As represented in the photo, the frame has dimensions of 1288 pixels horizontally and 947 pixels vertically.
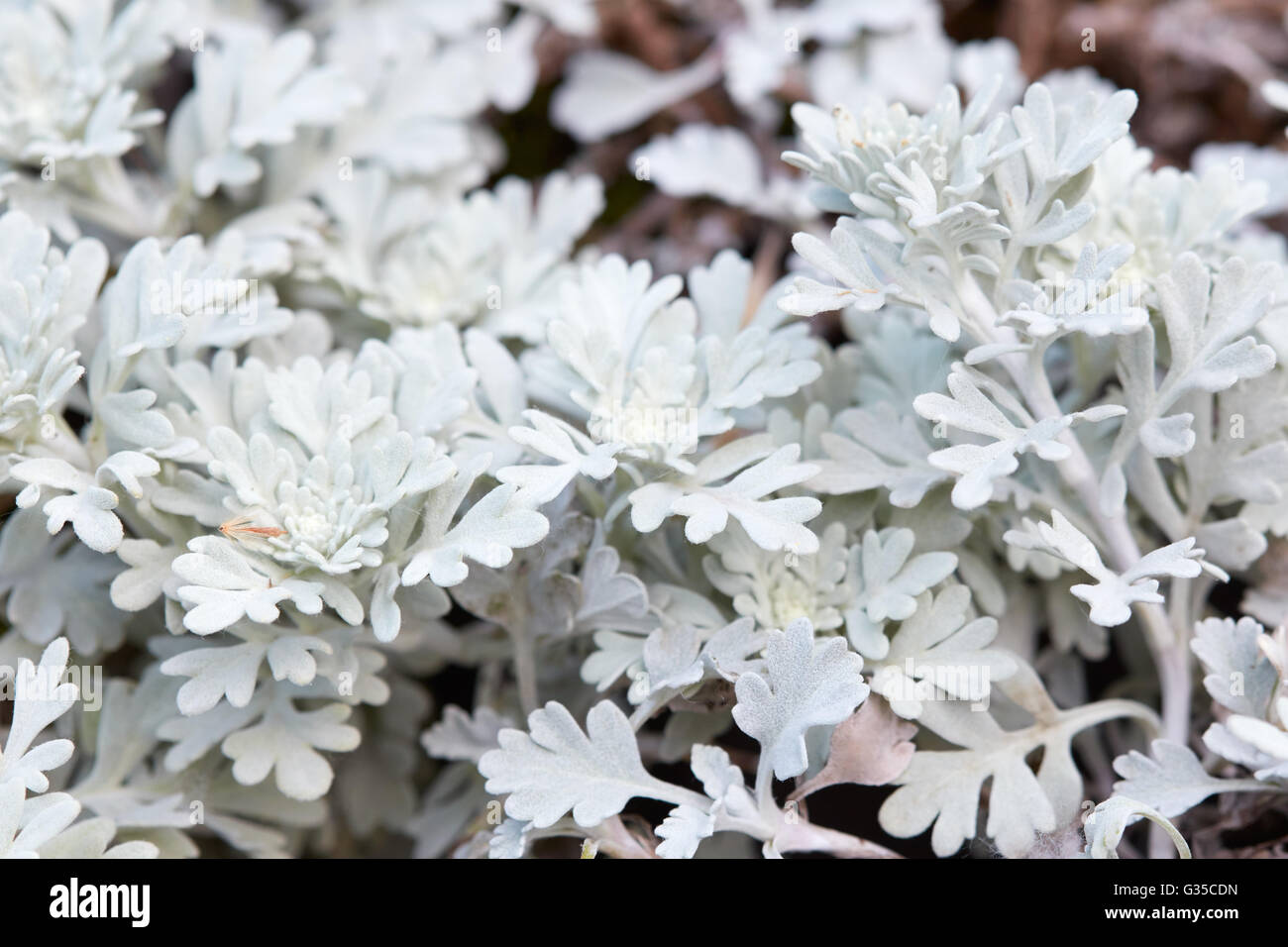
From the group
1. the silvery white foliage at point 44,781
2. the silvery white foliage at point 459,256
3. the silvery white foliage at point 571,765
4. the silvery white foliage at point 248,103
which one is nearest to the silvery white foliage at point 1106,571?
the silvery white foliage at point 571,765

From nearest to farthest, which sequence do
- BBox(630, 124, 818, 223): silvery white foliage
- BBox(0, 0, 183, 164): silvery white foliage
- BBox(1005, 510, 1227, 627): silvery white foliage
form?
BBox(1005, 510, 1227, 627): silvery white foliage < BBox(0, 0, 183, 164): silvery white foliage < BBox(630, 124, 818, 223): silvery white foliage

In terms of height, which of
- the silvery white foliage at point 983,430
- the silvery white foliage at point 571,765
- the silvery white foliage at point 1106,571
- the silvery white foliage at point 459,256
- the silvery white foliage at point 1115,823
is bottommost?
the silvery white foliage at point 571,765

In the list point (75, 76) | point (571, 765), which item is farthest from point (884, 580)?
point (75, 76)

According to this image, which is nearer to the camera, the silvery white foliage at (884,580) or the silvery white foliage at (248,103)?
the silvery white foliage at (884,580)

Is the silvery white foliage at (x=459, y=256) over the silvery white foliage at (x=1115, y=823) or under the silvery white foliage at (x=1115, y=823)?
over

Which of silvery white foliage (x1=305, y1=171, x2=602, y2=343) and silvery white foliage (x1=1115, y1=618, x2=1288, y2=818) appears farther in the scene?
silvery white foliage (x1=305, y1=171, x2=602, y2=343)

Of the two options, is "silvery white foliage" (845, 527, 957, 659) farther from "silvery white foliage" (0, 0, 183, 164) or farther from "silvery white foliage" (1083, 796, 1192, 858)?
"silvery white foliage" (0, 0, 183, 164)

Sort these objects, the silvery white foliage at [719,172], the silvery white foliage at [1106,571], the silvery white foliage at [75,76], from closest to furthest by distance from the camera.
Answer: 1. the silvery white foliage at [1106,571]
2. the silvery white foliage at [75,76]
3. the silvery white foliage at [719,172]

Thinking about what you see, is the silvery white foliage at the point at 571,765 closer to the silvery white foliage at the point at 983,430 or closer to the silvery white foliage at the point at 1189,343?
the silvery white foliage at the point at 983,430

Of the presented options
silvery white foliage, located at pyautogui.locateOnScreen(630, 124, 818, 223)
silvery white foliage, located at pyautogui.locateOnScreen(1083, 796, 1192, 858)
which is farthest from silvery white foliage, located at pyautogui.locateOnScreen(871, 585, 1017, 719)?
silvery white foliage, located at pyautogui.locateOnScreen(630, 124, 818, 223)

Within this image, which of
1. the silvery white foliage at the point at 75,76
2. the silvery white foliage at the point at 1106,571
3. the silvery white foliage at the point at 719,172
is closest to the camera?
the silvery white foliage at the point at 1106,571

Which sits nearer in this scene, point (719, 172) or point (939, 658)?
point (939, 658)

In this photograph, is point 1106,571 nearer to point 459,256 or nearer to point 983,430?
point 983,430
